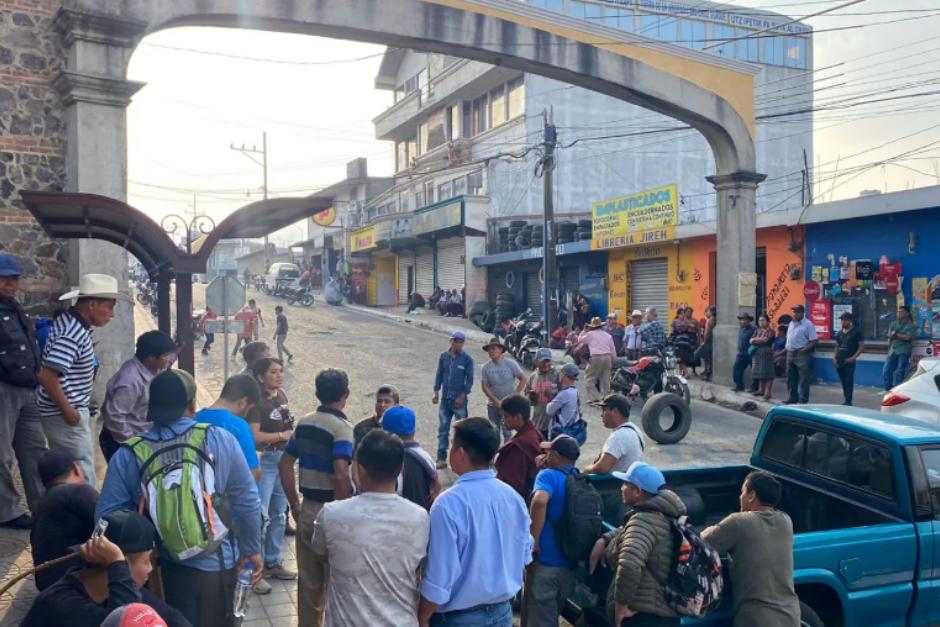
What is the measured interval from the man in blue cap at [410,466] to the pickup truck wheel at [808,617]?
7.14ft

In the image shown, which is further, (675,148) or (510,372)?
(675,148)

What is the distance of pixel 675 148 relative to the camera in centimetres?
3481

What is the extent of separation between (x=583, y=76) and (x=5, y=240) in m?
9.39

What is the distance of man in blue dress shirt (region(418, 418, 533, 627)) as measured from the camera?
3.13 meters

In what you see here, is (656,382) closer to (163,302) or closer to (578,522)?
(163,302)

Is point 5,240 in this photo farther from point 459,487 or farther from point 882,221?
point 882,221

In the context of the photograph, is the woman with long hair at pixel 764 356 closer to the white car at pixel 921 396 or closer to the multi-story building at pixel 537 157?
the white car at pixel 921 396

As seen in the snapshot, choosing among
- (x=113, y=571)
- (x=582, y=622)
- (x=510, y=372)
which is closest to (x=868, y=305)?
(x=510, y=372)

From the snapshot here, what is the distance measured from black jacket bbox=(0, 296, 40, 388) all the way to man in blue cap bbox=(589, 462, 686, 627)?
4.50 metres

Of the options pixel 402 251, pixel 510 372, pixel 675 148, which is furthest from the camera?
pixel 402 251

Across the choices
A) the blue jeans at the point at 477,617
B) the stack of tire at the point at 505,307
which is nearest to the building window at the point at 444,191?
the stack of tire at the point at 505,307

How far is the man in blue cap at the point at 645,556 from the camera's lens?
3.77 metres

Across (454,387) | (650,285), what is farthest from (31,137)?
(650,285)

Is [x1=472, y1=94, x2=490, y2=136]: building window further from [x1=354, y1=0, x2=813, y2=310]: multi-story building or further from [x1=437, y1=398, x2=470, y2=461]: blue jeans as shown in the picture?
[x1=437, y1=398, x2=470, y2=461]: blue jeans
